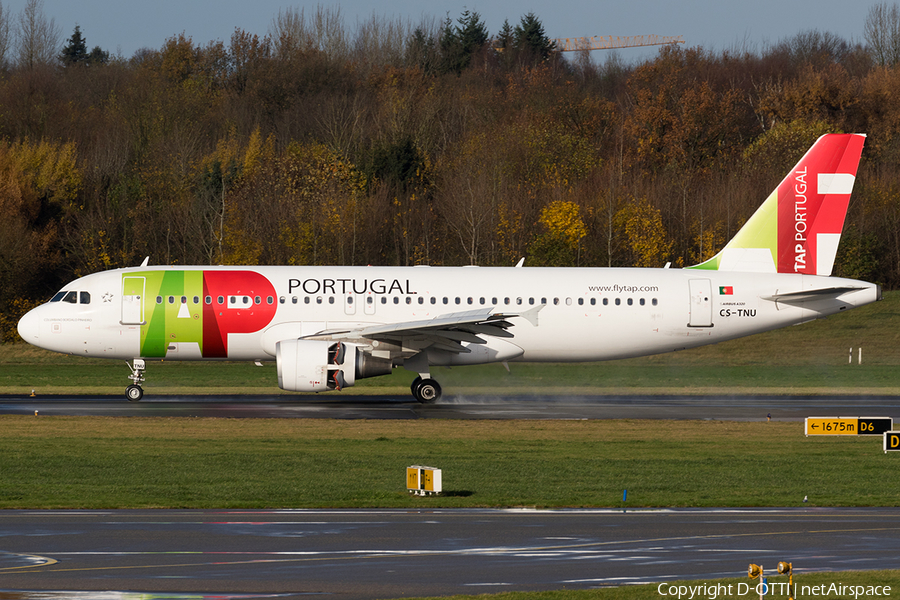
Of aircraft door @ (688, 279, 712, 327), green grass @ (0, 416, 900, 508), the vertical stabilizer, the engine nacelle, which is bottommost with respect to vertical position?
green grass @ (0, 416, 900, 508)

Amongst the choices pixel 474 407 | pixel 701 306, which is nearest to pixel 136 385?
pixel 474 407

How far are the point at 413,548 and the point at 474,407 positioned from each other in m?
20.0

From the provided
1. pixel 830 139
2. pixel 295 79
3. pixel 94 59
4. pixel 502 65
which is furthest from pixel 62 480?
pixel 94 59

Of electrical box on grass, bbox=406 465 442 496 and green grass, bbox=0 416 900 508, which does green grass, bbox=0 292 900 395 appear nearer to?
green grass, bbox=0 416 900 508

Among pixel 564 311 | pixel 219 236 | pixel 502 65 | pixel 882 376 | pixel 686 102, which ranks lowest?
pixel 882 376

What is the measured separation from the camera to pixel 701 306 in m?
35.3

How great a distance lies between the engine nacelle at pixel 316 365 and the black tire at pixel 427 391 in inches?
104

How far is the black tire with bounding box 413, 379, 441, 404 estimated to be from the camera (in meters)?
34.3

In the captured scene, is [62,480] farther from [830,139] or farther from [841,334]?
[841,334]

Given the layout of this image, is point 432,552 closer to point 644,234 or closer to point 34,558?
point 34,558

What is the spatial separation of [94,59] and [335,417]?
381 ft

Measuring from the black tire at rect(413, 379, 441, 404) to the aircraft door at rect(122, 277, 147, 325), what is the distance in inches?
342

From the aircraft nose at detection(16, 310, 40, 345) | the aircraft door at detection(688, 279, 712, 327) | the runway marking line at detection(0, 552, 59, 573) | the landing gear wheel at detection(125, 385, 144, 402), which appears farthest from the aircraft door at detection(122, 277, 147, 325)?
the runway marking line at detection(0, 552, 59, 573)

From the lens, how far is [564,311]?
1371 inches
